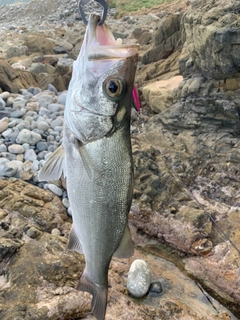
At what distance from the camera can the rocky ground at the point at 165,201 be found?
12.7 feet

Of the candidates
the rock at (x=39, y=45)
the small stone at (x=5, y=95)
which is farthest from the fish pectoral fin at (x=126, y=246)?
the rock at (x=39, y=45)

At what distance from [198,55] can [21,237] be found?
4.62 m

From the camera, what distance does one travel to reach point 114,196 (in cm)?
251

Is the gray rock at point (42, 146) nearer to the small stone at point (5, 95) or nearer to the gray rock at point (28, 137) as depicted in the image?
the gray rock at point (28, 137)

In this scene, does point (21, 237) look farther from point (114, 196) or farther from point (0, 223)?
point (114, 196)

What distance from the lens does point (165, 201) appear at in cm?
565

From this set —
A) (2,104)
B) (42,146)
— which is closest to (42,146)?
(42,146)

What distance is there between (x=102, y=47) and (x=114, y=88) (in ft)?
0.79

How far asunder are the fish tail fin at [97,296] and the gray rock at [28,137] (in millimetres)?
4839

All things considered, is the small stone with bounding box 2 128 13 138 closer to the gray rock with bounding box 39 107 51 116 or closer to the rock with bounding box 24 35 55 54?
the gray rock with bounding box 39 107 51 116

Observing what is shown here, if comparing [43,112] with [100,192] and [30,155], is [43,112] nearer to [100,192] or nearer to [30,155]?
[30,155]

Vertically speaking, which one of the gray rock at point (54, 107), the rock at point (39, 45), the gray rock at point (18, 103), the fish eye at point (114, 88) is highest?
the fish eye at point (114, 88)

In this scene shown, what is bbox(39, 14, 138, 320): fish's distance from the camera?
2.31m

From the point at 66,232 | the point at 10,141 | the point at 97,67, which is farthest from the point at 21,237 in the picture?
the point at 10,141
